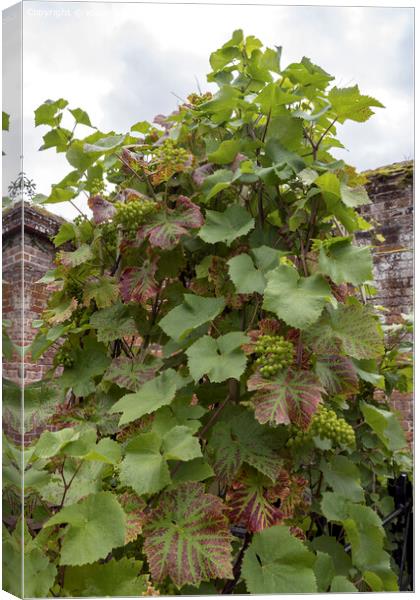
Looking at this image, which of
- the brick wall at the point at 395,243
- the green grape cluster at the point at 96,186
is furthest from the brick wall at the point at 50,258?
the green grape cluster at the point at 96,186

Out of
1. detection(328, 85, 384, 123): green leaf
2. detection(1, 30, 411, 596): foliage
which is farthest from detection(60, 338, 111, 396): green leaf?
detection(328, 85, 384, 123): green leaf

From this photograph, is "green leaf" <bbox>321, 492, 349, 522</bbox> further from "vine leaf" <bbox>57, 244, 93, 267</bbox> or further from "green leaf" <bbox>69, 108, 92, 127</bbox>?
"green leaf" <bbox>69, 108, 92, 127</bbox>

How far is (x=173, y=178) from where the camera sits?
3.72 feet

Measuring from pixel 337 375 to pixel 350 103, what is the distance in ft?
1.47

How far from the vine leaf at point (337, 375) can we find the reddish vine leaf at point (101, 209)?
0.45 meters

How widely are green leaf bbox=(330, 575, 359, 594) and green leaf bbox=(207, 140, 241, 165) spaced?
2.33 ft

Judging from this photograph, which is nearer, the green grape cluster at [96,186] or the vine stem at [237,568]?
the vine stem at [237,568]

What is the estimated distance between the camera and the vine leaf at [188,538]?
87 centimetres

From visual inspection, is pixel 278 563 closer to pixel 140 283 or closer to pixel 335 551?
pixel 335 551

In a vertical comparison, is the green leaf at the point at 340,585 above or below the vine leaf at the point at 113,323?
below

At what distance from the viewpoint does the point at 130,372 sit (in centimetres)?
107


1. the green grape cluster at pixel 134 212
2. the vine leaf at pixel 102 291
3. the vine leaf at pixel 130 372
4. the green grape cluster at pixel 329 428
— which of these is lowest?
the green grape cluster at pixel 329 428

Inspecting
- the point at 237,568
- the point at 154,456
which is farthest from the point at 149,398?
the point at 237,568

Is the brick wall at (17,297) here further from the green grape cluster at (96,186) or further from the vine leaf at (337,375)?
the vine leaf at (337,375)
